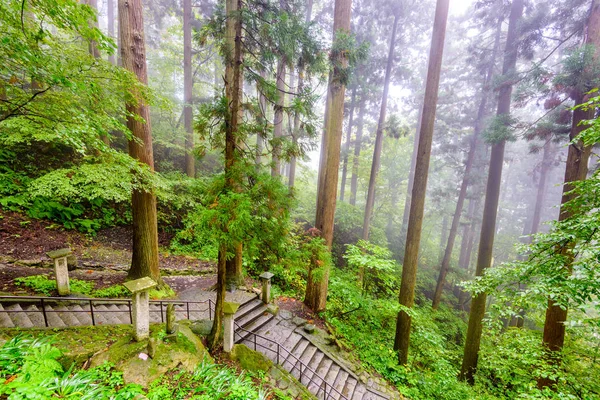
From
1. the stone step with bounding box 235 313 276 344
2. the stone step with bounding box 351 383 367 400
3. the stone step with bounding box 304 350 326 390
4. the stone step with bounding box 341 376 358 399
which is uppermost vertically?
the stone step with bounding box 235 313 276 344

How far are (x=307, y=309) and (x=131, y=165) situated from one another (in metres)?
6.86

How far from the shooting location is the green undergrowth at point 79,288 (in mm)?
5741

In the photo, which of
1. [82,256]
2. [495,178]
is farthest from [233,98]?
[495,178]

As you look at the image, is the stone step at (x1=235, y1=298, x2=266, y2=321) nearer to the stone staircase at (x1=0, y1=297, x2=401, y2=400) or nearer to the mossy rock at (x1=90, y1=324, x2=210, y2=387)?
the stone staircase at (x1=0, y1=297, x2=401, y2=400)

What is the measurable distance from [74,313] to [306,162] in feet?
21.5

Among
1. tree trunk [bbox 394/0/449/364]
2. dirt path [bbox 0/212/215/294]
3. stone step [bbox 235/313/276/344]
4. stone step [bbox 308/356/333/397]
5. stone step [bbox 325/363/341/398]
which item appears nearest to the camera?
stone step [bbox 308/356/333/397]

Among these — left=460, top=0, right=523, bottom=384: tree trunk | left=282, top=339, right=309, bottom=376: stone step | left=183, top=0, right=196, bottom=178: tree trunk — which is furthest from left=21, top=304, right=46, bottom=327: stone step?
left=460, top=0, right=523, bottom=384: tree trunk

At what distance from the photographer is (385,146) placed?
66.5 feet

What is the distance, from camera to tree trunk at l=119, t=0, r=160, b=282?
5.58 m

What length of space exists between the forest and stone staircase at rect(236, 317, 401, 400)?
2.53 ft

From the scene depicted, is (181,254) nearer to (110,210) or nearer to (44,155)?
(110,210)

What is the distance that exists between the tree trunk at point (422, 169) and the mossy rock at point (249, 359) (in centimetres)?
438

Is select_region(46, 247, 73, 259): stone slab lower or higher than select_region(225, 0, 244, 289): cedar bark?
lower

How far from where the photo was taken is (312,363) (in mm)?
6500
